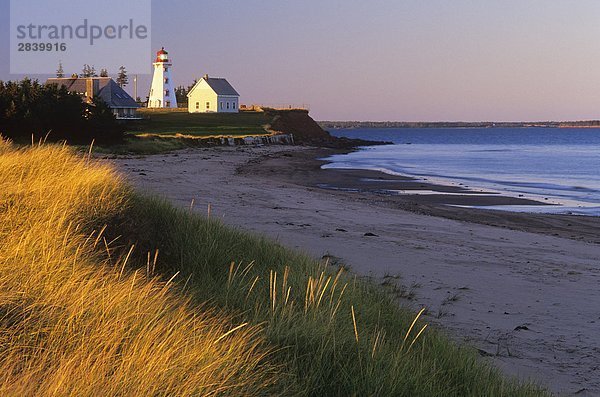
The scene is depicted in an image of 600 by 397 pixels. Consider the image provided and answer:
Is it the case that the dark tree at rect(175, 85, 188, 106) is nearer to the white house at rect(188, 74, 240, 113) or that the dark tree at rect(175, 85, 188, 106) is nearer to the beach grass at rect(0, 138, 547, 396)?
the white house at rect(188, 74, 240, 113)

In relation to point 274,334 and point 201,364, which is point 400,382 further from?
point 201,364

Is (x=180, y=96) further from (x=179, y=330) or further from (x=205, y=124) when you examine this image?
(x=179, y=330)

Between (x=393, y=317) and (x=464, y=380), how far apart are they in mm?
1293

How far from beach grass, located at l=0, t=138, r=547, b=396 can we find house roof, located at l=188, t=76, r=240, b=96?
299 ft

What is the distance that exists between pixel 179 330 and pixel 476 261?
653 cm

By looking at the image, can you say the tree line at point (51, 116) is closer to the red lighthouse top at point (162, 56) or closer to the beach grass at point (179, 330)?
the beach grass at point (179, 330)

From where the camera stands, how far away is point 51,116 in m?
31.5

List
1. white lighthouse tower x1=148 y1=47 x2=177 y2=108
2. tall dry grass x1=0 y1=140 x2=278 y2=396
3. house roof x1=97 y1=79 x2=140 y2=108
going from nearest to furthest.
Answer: tall dry grass x1=0 y1=140 x2=278 y2=396 → house roof x1=97 y1=79 x2=140 y2=108 → white lighthouse tower x1=148 y1=47 x2=177 y2=108

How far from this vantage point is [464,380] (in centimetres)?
456

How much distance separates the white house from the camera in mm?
95625

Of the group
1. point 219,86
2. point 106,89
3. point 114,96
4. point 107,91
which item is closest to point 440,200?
point 114,96

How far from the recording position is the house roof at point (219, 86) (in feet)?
315

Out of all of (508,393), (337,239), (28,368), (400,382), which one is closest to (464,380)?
(508,393)

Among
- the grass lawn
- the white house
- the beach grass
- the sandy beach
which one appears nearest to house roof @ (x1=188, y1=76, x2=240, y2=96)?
the white house
